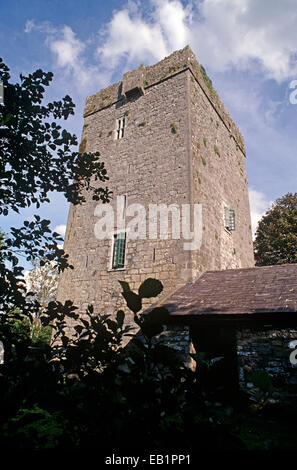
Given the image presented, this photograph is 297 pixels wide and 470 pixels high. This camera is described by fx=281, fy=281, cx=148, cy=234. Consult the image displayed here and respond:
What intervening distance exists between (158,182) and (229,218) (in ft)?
13.5

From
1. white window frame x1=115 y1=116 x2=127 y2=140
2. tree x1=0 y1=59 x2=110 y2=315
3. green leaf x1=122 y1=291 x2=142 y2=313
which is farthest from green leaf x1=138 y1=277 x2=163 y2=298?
white window frame x1=115 y1=116 x2=127 y2=140

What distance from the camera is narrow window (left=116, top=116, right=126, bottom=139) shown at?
13234 millimetres

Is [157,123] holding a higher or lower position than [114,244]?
higher

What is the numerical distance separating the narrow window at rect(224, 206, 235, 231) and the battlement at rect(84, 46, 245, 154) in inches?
205

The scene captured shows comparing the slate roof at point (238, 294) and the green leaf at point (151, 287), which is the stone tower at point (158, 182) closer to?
the slate roof at point (238, 294)

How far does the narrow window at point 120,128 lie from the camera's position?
1323 cm

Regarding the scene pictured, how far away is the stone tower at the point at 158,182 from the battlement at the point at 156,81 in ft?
0.17

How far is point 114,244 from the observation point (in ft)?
37.1

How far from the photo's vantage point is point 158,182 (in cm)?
1112

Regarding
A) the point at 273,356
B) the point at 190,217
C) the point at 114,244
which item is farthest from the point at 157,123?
the point at 273,356

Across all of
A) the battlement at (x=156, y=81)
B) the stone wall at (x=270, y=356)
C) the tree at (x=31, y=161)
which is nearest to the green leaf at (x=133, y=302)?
the tree at (x=31, y=161)
